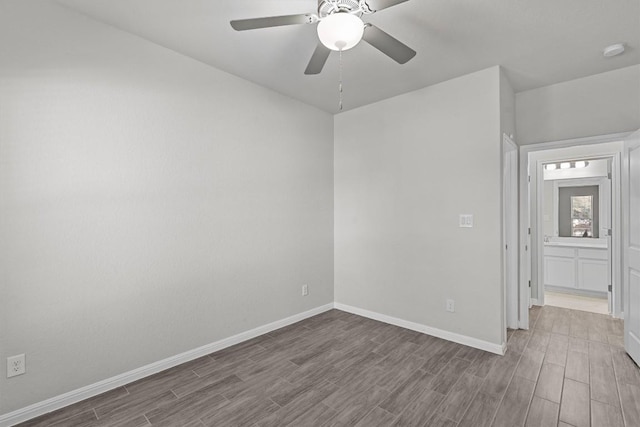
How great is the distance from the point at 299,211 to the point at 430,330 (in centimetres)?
200

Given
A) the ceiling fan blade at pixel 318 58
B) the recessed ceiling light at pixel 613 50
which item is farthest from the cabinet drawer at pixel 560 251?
the ceiling fan blade at pixel 318 58

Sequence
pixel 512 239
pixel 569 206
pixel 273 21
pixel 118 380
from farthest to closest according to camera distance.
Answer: pixel 569 206
pixel 512 239
pixel 118 380
pixel 273 21

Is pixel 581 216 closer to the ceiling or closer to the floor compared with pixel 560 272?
closer to the ceiling

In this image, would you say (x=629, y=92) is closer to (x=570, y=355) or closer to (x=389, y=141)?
(x=389, y=141)

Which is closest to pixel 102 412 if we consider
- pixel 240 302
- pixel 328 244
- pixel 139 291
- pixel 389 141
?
pixel 139 291

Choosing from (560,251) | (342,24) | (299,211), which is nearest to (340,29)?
(342,24)

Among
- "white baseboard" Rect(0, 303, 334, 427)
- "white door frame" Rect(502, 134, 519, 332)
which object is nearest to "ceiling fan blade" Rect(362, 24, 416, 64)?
"white door frame" Rect(502, 134, 519, 332)

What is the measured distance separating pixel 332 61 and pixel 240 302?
2.51 metres

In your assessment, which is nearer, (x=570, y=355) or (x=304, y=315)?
Answer: (x=570, y=355)

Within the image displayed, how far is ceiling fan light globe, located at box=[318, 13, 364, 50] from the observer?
1.58m

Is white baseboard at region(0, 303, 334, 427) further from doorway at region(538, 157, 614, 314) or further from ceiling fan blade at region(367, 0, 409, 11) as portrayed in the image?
doorway at region(538, 157, 614, 314)

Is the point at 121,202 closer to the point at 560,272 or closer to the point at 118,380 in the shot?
the point at 118,380

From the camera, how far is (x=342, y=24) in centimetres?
158

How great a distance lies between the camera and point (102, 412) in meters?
2.04
